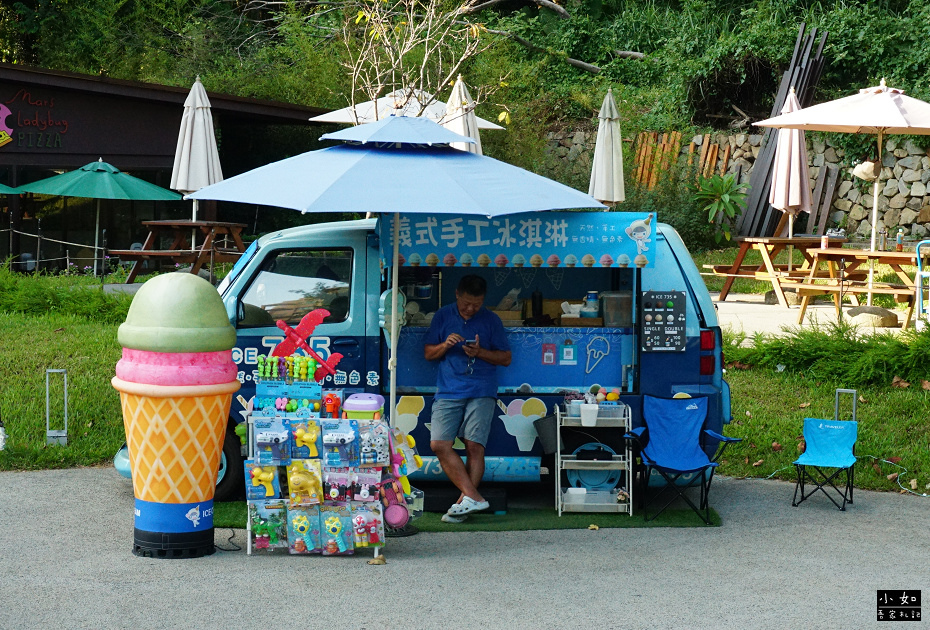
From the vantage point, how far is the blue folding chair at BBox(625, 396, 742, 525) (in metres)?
6.36

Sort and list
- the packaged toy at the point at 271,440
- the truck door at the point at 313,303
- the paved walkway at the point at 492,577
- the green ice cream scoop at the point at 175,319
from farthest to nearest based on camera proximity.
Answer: the truck door at the point at 313,303 → the packaged toy at the point at 271,440 → the green ice cream scoop at the point at 175,319 → the paved walkway at the point at 492,577

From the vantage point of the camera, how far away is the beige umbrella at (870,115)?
1159cm

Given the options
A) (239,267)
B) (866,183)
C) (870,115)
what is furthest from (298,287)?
(866,183)

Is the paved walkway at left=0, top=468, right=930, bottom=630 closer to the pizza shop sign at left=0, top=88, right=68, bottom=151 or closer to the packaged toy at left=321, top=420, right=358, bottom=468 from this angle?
the packaged toy at left=321, top=420, right=358, bottom=468

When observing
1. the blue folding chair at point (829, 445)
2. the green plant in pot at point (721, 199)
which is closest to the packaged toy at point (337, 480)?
the blue folding chair at point (829, 445)

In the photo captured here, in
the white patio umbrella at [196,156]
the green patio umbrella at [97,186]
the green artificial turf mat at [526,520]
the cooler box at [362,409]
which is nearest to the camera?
the cooler box at [362,409]

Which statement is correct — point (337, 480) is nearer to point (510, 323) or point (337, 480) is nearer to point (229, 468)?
point (229, 468)

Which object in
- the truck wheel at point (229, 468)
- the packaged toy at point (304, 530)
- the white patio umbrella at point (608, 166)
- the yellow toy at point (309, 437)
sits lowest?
the packaged toy at point (304, 530)

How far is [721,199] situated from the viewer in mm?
19297

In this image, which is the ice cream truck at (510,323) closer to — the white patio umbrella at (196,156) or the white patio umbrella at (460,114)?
the white patio umbrella at (460,114)

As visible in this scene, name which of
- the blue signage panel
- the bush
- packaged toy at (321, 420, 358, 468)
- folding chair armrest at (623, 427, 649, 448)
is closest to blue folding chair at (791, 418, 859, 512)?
folding chair armrest at (623, 427, 649, 448)

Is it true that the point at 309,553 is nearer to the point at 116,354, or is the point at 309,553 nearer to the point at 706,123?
the point at 116,354

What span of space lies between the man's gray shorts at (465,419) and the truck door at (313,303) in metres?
0.53

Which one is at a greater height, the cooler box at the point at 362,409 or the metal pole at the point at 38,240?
the metal pole at the point at 38,240
